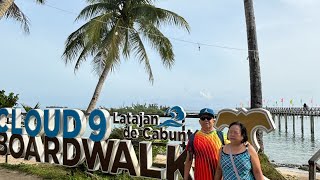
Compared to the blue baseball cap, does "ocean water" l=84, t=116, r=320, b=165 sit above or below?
below

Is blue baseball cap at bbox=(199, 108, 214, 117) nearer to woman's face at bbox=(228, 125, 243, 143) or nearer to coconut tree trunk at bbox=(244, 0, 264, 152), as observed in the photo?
woman's face at bbox=(228, 125, 243, 143)

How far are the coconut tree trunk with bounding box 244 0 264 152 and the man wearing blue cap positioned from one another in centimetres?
656

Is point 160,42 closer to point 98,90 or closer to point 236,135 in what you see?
point 98,90

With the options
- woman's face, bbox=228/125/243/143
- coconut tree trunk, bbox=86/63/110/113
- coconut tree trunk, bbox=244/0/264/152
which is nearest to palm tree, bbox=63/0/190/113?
coconut tree trunk, bbox=86/63/110/113

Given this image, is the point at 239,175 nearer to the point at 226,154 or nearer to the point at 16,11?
the point at 226,154

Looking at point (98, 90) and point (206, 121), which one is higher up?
point (98, 90)

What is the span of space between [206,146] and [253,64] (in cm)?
713

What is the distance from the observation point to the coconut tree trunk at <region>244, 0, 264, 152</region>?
36.6ft

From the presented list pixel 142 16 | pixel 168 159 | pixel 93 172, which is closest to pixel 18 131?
pixel 93 172

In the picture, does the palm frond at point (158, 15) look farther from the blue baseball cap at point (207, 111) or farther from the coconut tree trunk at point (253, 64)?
the blue baseball cap at point (207, 111)

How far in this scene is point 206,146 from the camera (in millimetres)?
4664

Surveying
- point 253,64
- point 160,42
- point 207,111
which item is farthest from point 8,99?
point 207,111

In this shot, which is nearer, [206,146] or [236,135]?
[236,135]

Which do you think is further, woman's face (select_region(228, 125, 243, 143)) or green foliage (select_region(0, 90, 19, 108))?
green foliage (select_region(0, 90, 19, 108))
